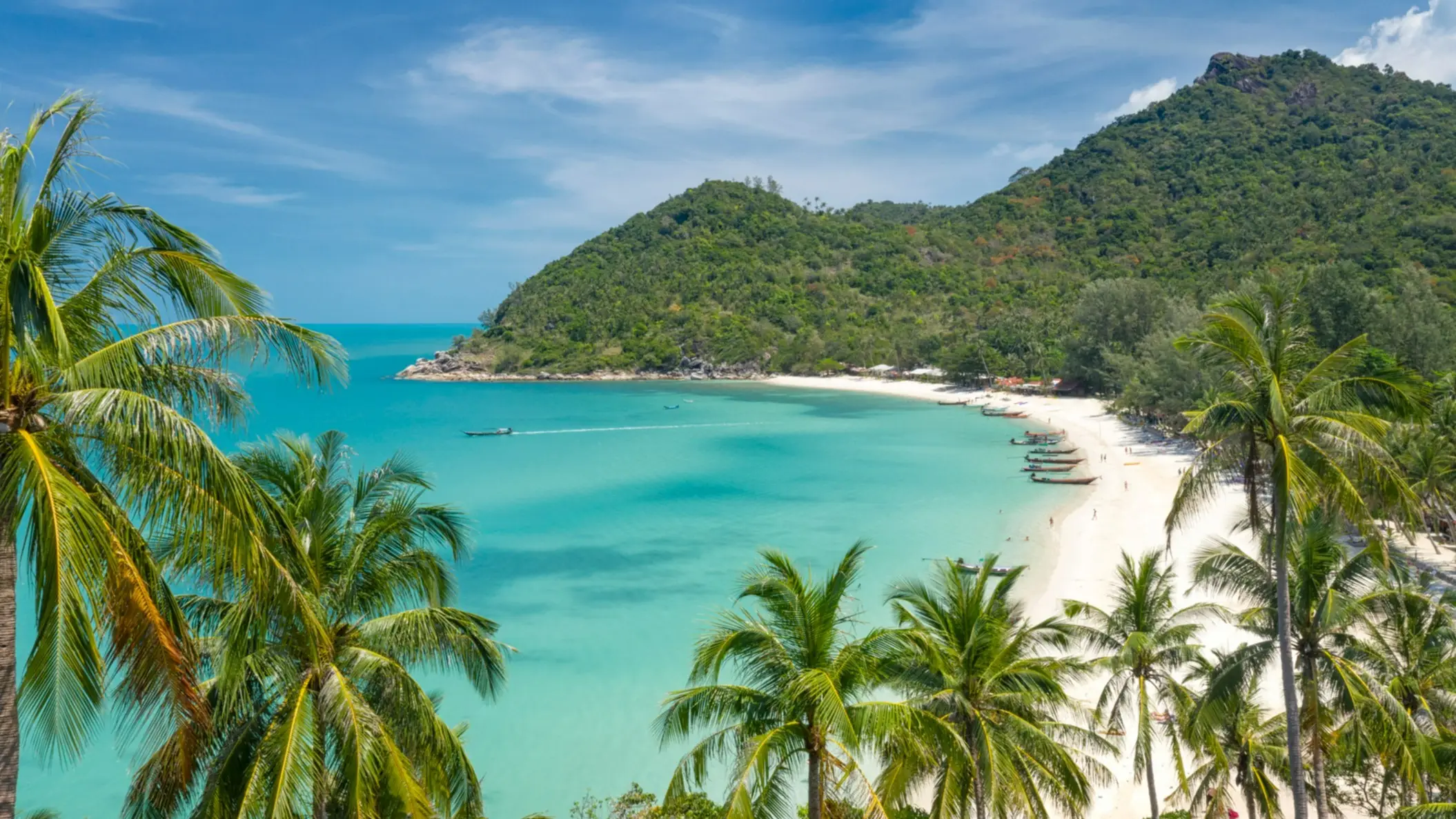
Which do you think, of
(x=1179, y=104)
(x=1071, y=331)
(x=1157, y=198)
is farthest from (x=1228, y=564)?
(x=1179, y=104)

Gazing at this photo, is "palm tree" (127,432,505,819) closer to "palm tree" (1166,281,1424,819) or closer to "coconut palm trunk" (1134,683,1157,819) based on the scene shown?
"palm tree" (1166,281,1424,819)

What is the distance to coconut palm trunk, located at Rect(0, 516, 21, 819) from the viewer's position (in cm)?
417

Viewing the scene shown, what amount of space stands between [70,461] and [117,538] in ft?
1.78

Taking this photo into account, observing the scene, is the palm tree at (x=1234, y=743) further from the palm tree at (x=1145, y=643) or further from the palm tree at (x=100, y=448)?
the palm tree at (x=100, y=448)

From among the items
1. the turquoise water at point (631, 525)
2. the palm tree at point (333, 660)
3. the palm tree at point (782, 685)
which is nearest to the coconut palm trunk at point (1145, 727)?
the palm tree at point (782, 685)

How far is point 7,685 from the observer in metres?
4.21

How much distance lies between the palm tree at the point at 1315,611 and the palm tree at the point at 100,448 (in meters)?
11.0

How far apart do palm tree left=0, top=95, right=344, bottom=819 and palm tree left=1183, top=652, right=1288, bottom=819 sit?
1103 cm

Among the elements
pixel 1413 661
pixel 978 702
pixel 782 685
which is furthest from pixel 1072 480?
pixel 782 685

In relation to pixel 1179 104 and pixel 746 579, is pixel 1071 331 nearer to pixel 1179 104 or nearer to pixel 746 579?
pixel 746 579

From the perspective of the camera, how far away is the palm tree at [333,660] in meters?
5.95

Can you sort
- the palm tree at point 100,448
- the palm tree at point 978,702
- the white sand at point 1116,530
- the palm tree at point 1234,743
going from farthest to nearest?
1. the white sand at point 1116,530
2. the palm tree at point 1234,743
3. the palm tree at point 978,702
4. the palm tree at point 100,448

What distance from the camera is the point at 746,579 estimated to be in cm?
853

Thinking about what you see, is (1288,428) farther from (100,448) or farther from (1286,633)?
(100,448)
